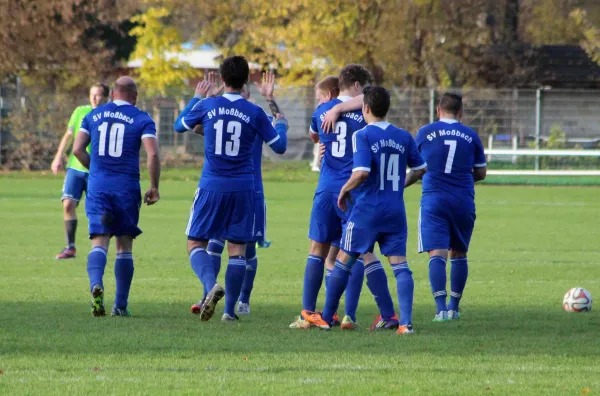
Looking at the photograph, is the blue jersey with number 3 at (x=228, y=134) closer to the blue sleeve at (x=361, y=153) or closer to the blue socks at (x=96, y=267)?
the blue sleeve at (x=361, y=153)

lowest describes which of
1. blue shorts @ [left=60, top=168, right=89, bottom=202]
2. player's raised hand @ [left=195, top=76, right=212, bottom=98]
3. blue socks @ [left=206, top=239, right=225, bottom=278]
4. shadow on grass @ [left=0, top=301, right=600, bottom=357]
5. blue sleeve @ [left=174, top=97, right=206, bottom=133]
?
shadow on grass @ [left=0, top=301, right=600, bottom=357]

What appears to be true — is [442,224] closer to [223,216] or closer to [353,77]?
[353,77]

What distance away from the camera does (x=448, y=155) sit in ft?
32.0

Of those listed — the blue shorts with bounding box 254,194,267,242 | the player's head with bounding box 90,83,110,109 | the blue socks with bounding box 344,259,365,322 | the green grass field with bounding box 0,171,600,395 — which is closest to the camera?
the green grass field with bounding box 0,171,600,395

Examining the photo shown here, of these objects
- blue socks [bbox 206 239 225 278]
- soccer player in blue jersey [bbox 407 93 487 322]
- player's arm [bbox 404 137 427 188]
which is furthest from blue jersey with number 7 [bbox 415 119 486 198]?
blue socks [bbox 206 239 225 278]

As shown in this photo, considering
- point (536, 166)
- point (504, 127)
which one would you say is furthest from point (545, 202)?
point (504, 127)

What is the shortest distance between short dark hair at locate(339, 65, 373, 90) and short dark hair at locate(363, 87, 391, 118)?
1.96 ft

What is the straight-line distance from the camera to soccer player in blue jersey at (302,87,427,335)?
8.63 m

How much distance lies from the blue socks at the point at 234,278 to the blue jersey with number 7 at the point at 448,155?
1.74m

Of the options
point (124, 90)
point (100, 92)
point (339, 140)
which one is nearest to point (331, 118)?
point (339, 140)

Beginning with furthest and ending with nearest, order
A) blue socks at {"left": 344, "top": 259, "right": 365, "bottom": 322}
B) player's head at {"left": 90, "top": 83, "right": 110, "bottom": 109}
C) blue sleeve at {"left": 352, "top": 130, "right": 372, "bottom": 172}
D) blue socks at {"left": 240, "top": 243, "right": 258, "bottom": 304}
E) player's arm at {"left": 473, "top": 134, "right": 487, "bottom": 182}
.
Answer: player's head at {"left": 90, "top": 83, "right": 110, "bottom": 109}
blue socks at {"left": 240, "top": 243, "right": 258, "bottom": 304}
player's arm at {"left": 473, "top": 134, "right": 487, "bottom": 182}
blue socks at {"left": 344, "top": 259, "right": 365, "bottom": 322}
blue sleeve at {"left": 352, "top": 130, "right": 372, "bottom": 172}

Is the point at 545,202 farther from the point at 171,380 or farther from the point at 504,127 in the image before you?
the point at 171,380

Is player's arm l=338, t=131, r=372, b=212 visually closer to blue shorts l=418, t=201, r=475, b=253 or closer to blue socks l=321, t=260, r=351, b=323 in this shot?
blue socks l=321, t=260, r=351, b=323

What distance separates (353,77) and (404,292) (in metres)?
1.83
